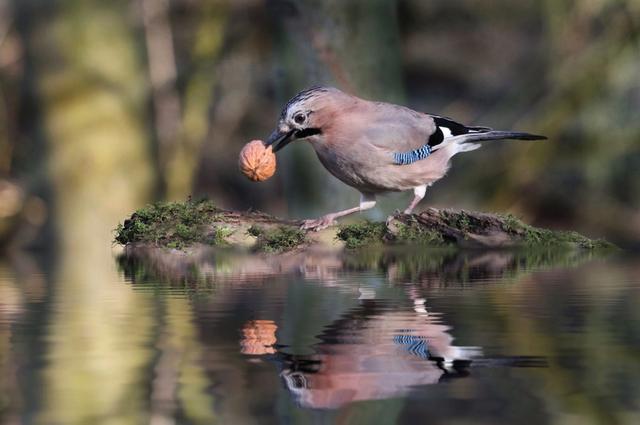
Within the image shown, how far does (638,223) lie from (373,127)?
7.67 ft

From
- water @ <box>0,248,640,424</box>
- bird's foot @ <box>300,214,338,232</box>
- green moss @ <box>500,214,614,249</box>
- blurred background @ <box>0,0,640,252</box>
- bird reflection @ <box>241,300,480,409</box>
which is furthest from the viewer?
blurred background @ <box>0,0,640,252</box>

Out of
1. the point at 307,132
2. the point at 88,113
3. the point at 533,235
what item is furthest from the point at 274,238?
the point at 88,113

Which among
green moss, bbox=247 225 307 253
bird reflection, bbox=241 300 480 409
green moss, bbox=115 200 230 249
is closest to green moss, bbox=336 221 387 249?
green moss, bbox=247 225 307 253

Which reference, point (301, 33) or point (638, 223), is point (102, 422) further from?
point (638, 223)

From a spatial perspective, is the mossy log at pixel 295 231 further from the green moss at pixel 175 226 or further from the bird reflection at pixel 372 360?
the bird reflection at pixel 372 360

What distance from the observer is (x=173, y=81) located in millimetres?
8508

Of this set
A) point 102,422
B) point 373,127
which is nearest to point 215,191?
point 373,127

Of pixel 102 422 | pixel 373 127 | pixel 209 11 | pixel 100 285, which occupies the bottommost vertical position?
pixel 102 422

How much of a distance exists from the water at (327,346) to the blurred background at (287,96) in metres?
2.04

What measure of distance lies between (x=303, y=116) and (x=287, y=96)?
1.66m

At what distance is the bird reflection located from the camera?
251 cm

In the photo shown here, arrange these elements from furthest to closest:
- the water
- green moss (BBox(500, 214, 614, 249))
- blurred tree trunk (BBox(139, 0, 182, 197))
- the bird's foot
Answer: blurred tree trunk (BBox(139, 0, 182, 197)) < green moss (BBox(500, 214, 614, 249)) < the bird's foot < the water

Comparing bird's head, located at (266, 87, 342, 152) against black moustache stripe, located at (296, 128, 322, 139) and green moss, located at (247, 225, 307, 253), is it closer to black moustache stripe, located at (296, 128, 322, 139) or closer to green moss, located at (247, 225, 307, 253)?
black moustache stripe, located at (296, 128, 322, 139)

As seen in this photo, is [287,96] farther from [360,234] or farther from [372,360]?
[372,360]
